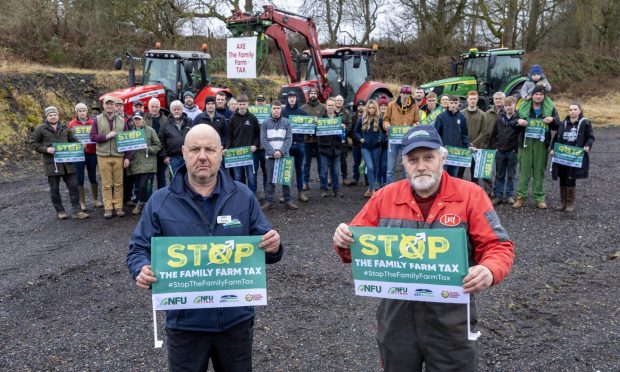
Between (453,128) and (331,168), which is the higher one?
(453,128)

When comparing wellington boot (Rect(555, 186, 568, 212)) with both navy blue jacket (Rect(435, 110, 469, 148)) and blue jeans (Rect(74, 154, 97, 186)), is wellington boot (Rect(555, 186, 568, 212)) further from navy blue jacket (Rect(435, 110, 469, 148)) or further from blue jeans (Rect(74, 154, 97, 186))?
blue jeans (Rect(74, 154, 97, 186))

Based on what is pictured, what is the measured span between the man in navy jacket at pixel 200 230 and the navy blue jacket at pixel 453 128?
23.6ft

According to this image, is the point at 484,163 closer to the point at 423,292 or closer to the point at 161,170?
the point at 161,170

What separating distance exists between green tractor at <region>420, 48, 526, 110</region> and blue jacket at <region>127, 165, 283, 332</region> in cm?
1667

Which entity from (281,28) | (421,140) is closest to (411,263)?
(421,140)

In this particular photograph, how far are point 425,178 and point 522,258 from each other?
15.8ft

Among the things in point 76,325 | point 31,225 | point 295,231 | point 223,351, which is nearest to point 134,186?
point 31,225

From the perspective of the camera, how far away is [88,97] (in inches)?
757

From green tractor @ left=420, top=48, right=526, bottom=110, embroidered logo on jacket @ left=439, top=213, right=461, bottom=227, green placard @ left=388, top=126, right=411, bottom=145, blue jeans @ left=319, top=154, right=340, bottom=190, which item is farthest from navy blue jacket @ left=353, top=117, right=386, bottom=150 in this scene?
green tractor @ left=420, top=48, right=526, bottom=110

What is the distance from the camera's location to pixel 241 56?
44.3ft

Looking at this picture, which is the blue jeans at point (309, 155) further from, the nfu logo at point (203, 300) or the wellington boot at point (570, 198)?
the nfu logo at point (203, 300)

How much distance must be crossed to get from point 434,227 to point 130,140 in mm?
7445

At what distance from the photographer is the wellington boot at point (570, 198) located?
9331mm

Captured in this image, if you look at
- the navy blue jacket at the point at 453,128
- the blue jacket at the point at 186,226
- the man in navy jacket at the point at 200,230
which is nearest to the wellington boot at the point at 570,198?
the navy blue jacket at the point at 453,128
